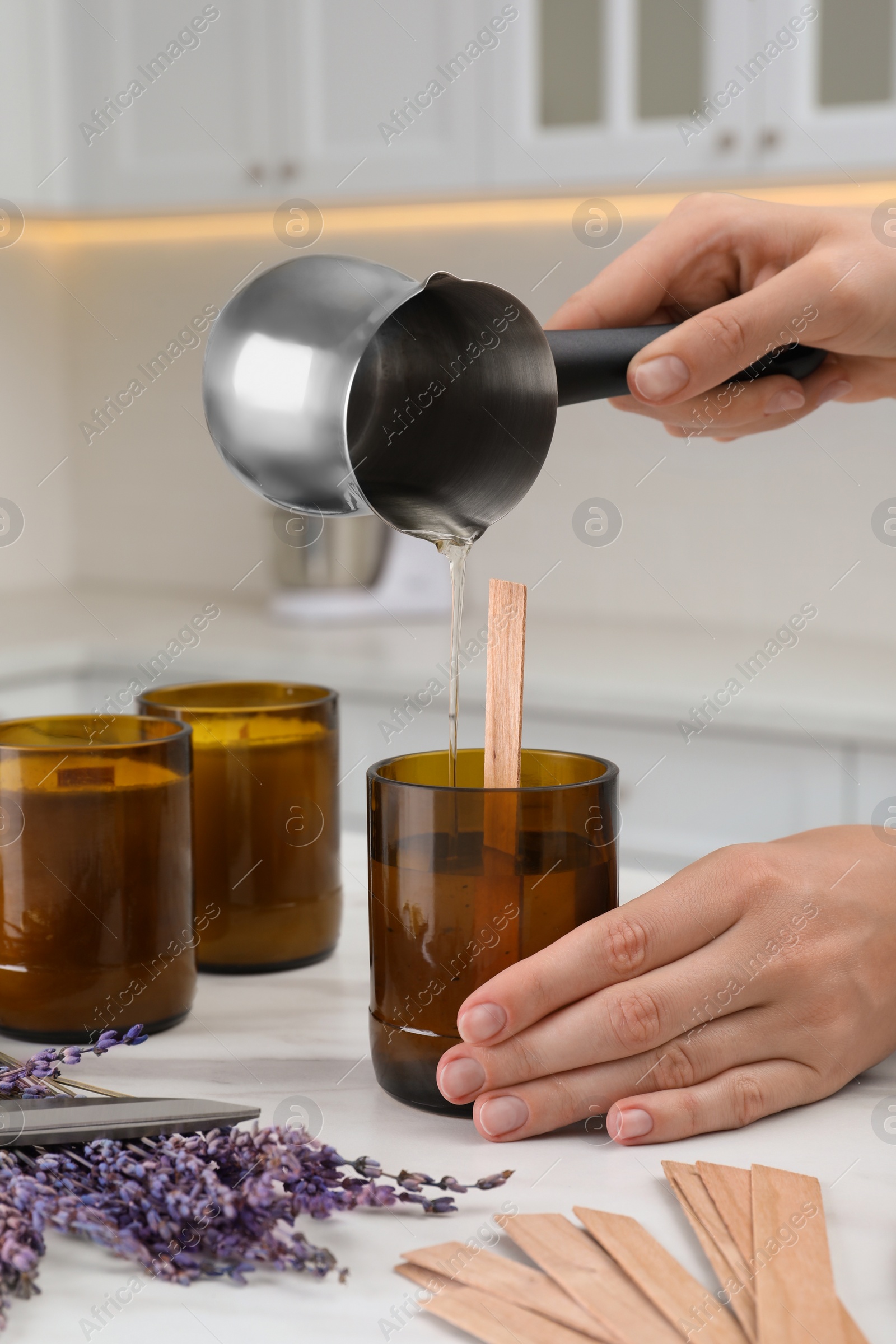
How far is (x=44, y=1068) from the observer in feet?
1.79

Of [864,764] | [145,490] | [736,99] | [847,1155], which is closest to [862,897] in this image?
[847,1155]

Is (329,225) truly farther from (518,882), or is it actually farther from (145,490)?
(518,882)

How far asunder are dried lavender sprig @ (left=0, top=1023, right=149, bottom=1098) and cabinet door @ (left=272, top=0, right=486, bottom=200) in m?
1.93

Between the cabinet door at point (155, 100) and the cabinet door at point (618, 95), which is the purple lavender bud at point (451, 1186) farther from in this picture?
the cabinet door at point (155, 100)

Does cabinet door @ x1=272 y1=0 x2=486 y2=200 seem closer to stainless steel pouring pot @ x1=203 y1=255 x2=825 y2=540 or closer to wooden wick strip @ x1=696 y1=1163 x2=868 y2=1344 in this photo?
stainless steel pouring pot @ x1=203 y1=255 x2=825 y2=540

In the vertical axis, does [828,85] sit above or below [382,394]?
above

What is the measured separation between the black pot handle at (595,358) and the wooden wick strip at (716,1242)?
365 millimetres

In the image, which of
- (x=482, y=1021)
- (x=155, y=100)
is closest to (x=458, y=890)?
(x=482, y=1021)

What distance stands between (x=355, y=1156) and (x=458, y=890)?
12 cm

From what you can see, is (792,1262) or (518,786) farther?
(518,786)

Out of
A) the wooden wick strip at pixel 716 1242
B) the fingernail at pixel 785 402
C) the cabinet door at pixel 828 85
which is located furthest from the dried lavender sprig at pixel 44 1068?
the cabinet door at pixel 828 85

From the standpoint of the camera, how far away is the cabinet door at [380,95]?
7.27 feet

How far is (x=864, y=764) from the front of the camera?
177 cm

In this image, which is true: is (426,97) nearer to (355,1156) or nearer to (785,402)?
(785,402)
